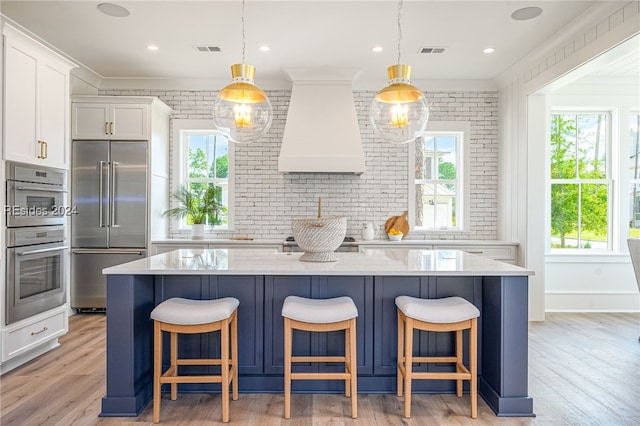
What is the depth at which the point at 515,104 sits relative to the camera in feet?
16.0

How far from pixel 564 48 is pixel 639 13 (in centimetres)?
99

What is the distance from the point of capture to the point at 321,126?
4676mm

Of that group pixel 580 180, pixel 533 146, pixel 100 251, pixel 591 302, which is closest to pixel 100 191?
pixel 100 251

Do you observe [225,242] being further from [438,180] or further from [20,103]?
[438,180]

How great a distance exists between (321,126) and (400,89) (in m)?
2.25

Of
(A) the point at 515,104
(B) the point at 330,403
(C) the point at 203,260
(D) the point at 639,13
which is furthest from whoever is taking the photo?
(A) the point at 515,104

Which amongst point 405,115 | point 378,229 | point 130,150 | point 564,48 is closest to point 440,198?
point 378,229

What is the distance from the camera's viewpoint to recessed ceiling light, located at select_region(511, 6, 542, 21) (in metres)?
3.37

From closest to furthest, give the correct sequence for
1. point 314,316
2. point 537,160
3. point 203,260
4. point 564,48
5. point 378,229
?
1. point 314,316
2. point 203,260
3. point 564,48
4. point 537,160
5. point 378,229

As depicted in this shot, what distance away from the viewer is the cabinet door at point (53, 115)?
3.36 metres

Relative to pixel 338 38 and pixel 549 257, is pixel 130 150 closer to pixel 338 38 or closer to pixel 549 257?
pixel 338 38

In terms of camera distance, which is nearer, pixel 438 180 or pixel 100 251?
pixel 100 251

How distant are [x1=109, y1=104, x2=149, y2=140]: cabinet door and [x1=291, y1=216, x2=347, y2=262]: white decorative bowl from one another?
9.70 feet

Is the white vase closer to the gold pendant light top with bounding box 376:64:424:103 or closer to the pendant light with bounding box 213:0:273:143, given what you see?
the pendant light with bounding box 213:0:273:143
